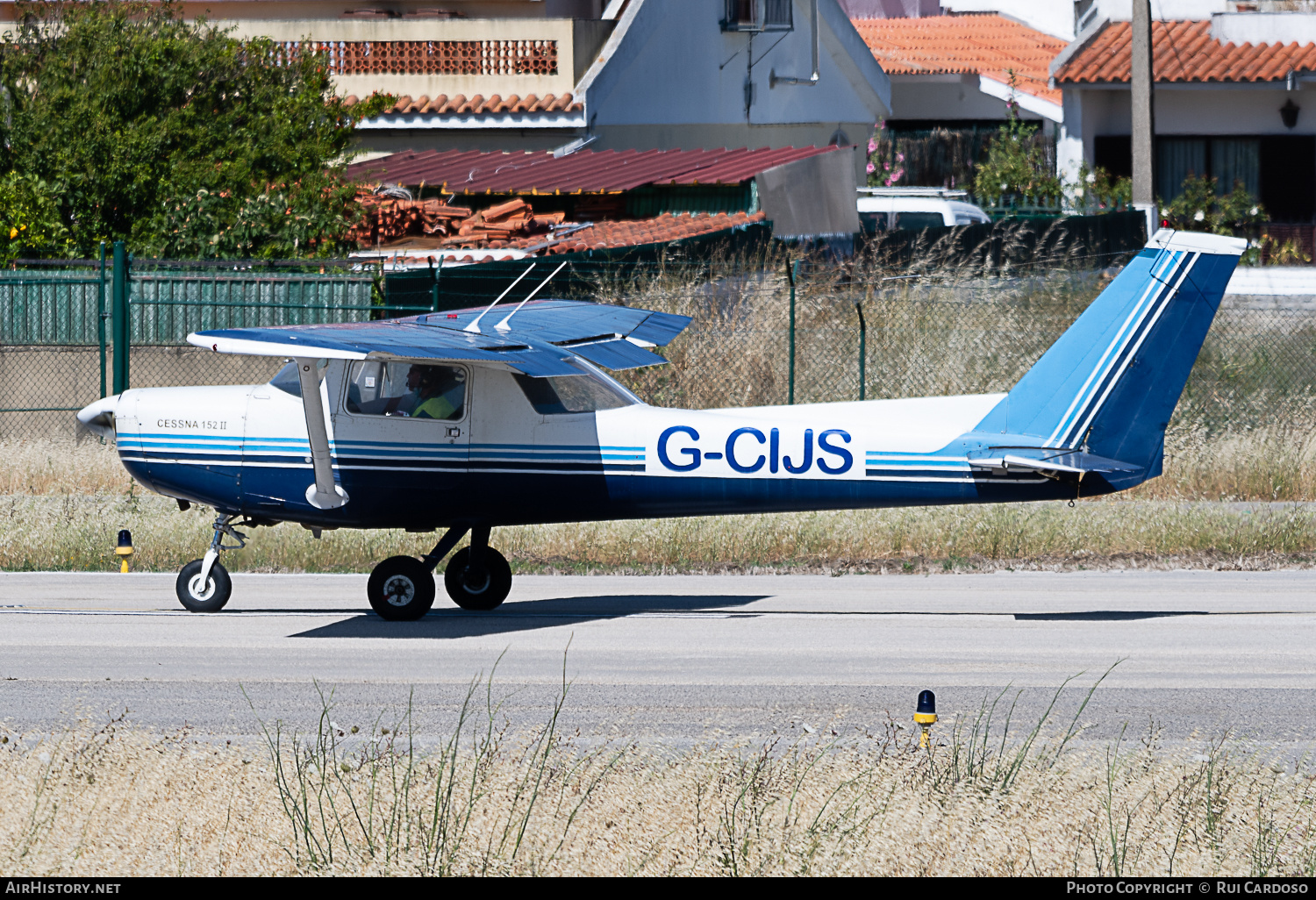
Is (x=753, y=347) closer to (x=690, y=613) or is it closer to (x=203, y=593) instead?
(x=690, y=613)

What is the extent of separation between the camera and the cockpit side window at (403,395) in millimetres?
11805

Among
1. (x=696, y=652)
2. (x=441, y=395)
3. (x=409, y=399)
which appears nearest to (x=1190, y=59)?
(x=441, y=395)

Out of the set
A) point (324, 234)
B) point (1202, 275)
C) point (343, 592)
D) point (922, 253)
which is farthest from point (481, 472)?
point (922, 253)

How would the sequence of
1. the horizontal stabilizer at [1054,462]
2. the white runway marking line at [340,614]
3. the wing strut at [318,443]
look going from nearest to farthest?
the horizontal stabilizer at [1054,462]
the wing strut at [318,443]
the white runway marking line at [340,614]

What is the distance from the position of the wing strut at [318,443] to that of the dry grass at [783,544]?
111 inches

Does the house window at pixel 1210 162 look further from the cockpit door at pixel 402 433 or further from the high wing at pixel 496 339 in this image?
the cockpit door at pixel 402 433

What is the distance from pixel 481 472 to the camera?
38.8 ft

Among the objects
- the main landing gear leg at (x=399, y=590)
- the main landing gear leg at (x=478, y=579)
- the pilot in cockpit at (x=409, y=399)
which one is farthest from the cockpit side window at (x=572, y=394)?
the main landing gear leg at (x=399, y=590)

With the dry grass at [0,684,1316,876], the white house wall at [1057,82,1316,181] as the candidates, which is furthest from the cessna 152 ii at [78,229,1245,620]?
the white house wall at [1057,82,1316,181]

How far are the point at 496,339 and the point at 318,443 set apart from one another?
4.71 feet

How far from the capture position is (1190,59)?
3675 centimetres
